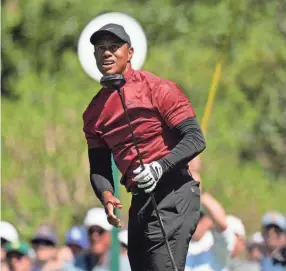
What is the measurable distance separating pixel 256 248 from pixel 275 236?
0.69 m

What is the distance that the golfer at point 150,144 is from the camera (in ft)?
21.9

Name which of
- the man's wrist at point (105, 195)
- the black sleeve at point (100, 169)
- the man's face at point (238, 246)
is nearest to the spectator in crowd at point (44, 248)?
the man's face at point (238, 246)

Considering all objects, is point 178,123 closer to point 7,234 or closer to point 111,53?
point 111,53

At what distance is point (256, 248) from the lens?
11664 millimetres

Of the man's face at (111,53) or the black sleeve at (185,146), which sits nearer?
the black sleeve at (185,146)

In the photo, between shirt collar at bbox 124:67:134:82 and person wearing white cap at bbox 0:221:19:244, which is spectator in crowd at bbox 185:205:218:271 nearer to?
person wearing white cap at bbox 0:221:19:244

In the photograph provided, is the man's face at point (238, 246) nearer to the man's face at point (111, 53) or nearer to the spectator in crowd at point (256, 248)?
the spectator in crowd at point (256, 248)

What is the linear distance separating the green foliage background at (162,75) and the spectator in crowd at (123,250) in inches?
202

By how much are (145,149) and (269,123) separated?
16.7 metres

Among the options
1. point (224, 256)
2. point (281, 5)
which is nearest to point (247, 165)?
point (281, 5)

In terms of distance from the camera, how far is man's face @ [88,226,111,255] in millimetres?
10906

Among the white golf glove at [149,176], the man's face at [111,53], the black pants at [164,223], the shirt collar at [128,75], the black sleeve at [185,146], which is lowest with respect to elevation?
the black pants at [164,223]

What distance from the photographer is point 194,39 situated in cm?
2319

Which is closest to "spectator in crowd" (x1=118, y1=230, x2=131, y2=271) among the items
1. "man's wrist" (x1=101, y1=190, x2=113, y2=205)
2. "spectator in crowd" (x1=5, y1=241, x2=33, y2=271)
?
"spectator in crowd" (x1=5, y1=241, x2=33, y2=271)
